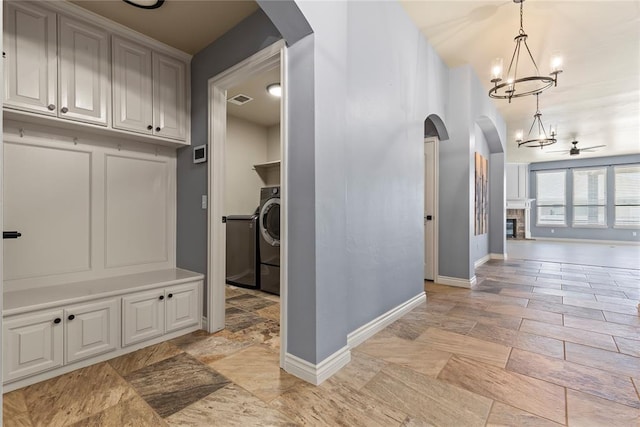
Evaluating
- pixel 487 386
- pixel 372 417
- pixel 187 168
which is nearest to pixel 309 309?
pixel 372 417

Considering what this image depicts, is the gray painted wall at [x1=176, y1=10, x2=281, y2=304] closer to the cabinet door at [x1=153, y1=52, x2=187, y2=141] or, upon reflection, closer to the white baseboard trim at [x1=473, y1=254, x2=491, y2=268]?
the cabinet door at [x1=153, y1=52, x2=187, y2=141]

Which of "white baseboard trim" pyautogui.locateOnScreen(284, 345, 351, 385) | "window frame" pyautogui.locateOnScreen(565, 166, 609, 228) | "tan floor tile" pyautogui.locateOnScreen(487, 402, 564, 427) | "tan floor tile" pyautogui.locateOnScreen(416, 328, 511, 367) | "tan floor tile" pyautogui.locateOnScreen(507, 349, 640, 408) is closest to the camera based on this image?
"tan floor tile" pyautogui.locateOnScreen(487, 402, 564, 427)

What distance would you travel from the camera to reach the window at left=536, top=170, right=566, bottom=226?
410 inches

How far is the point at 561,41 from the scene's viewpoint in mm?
3338

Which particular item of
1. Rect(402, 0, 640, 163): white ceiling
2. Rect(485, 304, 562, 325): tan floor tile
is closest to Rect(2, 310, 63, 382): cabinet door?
Rect(485, 304, 562, 325): tan floor tile

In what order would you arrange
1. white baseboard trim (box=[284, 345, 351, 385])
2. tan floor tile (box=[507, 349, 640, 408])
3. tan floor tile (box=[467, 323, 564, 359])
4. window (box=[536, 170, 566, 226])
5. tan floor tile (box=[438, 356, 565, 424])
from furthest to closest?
1. window (box=[536, 170, 566, 226])
2. tan floor tile (box=[467, 323, 564, 359])
3. white baseboard trim (box=[284, 345, 351, 385])
4. tan floor tile (box=[507, 349, 640, 408])
5. tan floor tile (box=[438, 356, 565, 424])

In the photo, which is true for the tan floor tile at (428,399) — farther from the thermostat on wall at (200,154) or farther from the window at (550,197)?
the window at (550,197)

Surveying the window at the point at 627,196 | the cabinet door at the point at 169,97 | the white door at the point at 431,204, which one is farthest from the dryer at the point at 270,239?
the window at the point at 627,196

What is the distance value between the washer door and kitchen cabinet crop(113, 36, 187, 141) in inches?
54.2

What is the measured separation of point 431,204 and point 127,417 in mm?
3818

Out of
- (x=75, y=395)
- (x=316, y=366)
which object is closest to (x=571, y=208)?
(x=316, y=366)

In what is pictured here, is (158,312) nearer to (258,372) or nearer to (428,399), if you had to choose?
(258,372)

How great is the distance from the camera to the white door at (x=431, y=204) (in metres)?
4.16

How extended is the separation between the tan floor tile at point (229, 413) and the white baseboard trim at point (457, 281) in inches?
124
